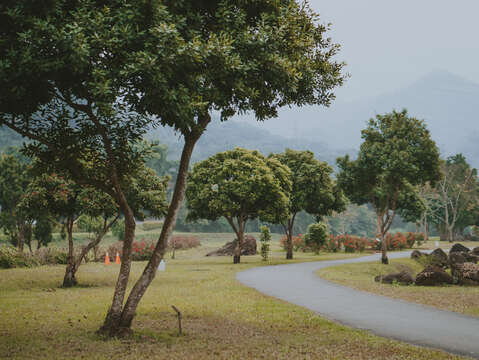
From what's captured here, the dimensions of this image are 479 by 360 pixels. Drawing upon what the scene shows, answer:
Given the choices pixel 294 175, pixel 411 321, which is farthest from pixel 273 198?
pixel 411 321

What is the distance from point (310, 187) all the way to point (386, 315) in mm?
20113

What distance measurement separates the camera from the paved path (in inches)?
295

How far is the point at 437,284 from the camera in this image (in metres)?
16.5

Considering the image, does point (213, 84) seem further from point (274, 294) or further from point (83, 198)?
point (83, 198)

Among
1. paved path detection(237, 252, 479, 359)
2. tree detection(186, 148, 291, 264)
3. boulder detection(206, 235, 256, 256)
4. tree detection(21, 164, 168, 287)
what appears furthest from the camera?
boulder detection(206, 235, 256, 256)

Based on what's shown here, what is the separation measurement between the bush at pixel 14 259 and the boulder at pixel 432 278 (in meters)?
22.1

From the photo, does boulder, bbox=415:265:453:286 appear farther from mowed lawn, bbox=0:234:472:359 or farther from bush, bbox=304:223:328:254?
bush, bbox=304:223:328:254

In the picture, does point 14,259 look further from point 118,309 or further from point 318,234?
point 318,234

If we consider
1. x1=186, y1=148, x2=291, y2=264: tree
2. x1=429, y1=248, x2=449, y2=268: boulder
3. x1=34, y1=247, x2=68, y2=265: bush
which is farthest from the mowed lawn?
x1=429, y1=248, x2=449, y2=268: boulder

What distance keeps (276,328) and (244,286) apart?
683cm

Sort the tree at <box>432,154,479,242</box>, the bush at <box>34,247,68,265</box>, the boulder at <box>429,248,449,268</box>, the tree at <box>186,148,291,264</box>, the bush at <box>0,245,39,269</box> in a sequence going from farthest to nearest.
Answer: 1. the tree at <box>432,154,479,242</box>
2. the bush at <box>34,247,68,265</box>
3. the tree at <box>186,148,291,264</box>
4. the boulder at <box>429,248,449,268</box>
5. the bush at <box>0,245,39,269</box>

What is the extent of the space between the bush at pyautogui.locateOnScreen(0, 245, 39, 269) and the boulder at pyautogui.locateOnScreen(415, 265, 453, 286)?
22116 mm

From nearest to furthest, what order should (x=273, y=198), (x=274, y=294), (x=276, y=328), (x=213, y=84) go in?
(x=213, y=84)
(x=276, y=328)
(x=274, y=294)
(x=273, y=198)

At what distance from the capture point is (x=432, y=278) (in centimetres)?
1653
